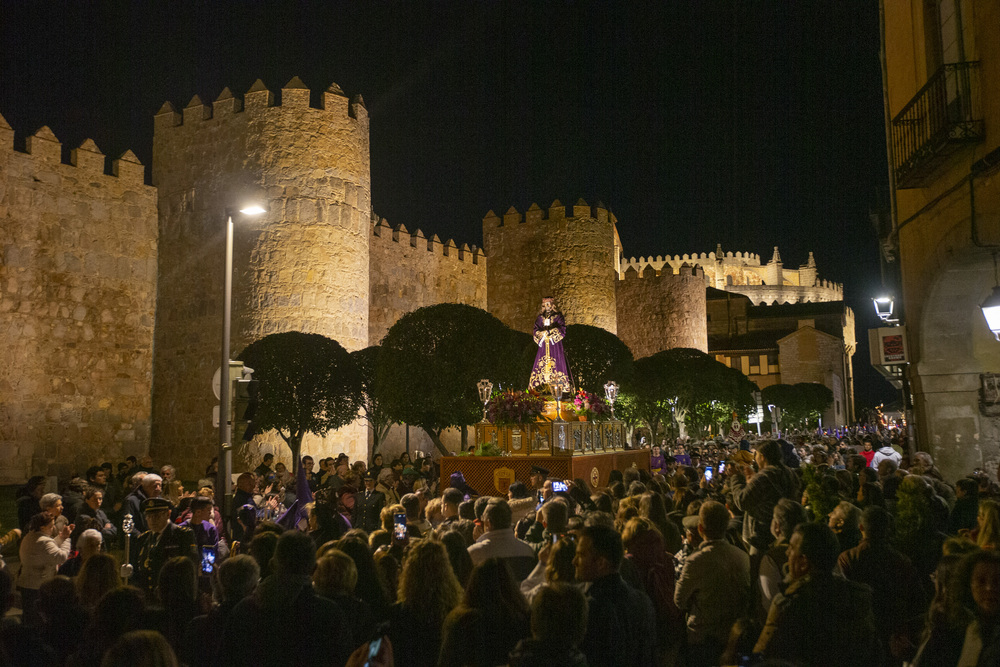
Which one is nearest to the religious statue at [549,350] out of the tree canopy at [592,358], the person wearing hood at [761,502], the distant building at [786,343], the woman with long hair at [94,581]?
the person wearing hood at [761,502]

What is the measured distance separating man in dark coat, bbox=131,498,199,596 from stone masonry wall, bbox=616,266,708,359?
29772mm

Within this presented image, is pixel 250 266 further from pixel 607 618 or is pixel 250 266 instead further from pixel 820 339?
pixel 820 339

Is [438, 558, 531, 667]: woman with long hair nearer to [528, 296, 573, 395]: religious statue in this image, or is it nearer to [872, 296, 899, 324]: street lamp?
[528, 296, 573, 395]: religious statue

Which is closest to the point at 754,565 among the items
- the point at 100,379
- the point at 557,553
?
the point at 557,553

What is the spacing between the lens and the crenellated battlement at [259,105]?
20.7 metres

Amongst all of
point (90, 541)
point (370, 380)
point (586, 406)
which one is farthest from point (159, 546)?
point (370, 380)

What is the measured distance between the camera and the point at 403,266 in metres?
27.6

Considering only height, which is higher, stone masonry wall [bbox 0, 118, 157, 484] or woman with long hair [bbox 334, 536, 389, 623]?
stone masonry wall [bbox 0, 118, 157, 484]

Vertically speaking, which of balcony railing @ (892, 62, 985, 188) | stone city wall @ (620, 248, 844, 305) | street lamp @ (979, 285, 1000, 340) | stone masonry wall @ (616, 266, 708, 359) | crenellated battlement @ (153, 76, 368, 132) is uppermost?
stone city wall @ (620, 248, 844, 305)

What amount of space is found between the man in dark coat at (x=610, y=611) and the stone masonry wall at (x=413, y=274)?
2337 cm

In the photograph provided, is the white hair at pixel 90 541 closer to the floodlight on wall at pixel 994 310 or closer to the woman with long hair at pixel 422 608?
the woman with long hair at pixel 422 608

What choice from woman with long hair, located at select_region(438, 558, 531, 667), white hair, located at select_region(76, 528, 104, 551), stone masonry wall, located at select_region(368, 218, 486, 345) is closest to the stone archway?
woman with long hair, located at select_region(438, 558, 531, 667)

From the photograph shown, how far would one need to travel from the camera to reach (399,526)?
545 cm

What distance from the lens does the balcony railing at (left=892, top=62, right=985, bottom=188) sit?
26.1 feet
